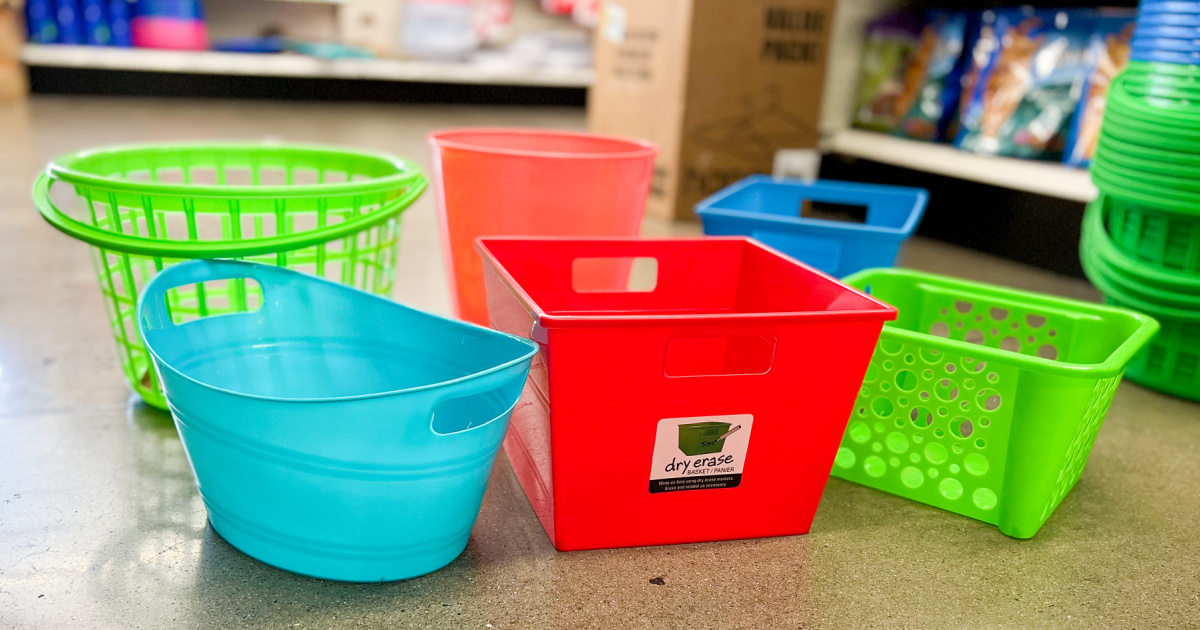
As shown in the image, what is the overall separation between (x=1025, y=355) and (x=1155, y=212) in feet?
1.94

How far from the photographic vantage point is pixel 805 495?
0.82m

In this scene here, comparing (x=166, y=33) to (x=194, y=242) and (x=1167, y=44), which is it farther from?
(x=1167, y=44)

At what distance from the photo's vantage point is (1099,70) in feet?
6.00

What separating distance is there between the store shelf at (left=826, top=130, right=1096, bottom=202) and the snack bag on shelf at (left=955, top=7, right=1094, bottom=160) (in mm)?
49

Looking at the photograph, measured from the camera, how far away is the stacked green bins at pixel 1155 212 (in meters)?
1.14

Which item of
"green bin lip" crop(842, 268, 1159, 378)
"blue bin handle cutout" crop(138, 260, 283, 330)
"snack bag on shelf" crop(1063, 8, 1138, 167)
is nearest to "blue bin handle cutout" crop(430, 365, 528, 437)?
"blue bin handle cutout" crop(138, 260, 283, 330)

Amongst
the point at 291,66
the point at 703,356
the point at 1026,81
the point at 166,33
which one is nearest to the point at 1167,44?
the point at 703,356

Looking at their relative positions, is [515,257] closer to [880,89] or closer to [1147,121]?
[1147,121]

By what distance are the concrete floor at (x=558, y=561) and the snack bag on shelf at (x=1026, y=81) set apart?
3.41 feet

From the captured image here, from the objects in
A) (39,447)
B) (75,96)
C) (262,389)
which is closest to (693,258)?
(262,389)

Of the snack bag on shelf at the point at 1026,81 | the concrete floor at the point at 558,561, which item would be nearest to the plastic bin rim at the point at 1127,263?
the concrete floor at the point at 558,561

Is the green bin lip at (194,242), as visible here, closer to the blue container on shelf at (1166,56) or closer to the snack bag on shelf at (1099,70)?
the blue container on shelf at (1166,56)

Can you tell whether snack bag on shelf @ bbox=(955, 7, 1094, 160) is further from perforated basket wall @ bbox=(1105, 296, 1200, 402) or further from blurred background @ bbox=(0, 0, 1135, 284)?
perforated basket wall @ bbox=(1105, 296, 1200, 402)

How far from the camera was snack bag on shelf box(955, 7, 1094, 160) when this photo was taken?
1.91 metres
